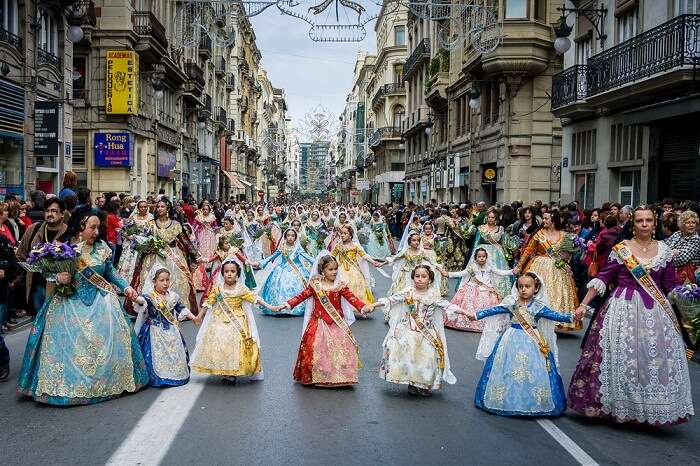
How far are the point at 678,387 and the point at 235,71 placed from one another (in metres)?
66.3

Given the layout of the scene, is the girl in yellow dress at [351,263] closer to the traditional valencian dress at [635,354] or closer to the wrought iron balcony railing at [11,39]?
the traditional valencian dress at [635,354]

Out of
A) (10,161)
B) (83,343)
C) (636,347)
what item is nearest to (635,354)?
(636,347)

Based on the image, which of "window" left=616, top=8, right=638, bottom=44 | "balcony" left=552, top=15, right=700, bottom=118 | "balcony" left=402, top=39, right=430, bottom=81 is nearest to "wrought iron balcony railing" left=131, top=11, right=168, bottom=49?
"balcony" left=552, top=15, right=700, bottom=118

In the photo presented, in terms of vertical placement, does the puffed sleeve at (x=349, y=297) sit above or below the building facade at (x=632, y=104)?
below

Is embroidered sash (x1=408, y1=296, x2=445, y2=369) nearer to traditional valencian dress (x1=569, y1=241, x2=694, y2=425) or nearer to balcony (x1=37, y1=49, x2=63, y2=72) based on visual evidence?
traditional valencian dress (x1=569, y1=241, x2=694, y2=425)

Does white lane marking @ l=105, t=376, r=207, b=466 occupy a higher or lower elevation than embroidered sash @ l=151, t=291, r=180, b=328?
lower

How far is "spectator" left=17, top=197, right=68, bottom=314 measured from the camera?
8.52 meters

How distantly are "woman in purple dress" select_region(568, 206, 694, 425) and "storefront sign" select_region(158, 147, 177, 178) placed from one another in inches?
1242

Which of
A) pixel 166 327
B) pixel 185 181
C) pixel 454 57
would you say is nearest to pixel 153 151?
pixel 185 181

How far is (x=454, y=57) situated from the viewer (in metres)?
41.0

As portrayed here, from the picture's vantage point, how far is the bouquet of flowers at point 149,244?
12.3m

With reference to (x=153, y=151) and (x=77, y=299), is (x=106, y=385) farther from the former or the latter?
(x=153, y=151)

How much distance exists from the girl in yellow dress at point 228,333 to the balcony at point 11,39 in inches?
549

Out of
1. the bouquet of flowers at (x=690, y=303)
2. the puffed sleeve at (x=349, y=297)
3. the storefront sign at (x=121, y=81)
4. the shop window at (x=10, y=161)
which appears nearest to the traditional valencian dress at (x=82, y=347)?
the puffed sleeve at (x=349, y=297)
